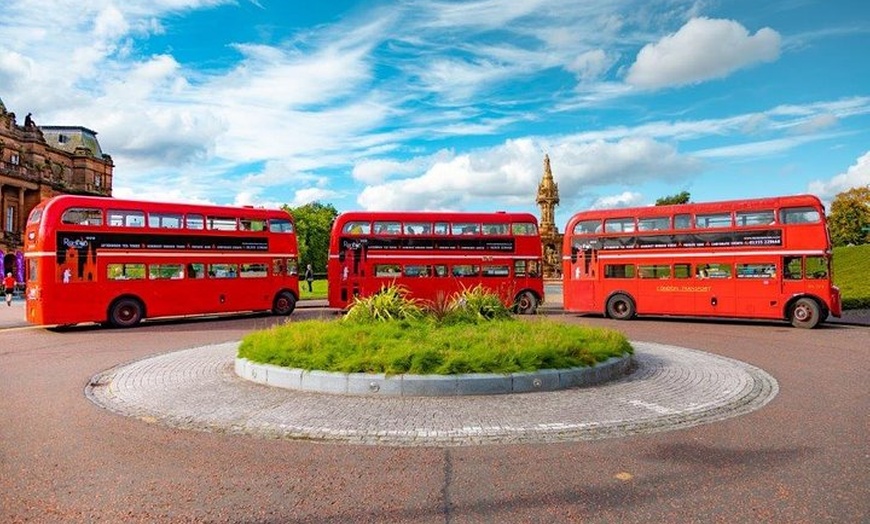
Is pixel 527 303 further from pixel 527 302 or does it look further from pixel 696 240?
Answer: pixel 696 240

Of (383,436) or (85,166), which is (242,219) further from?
(85,166)

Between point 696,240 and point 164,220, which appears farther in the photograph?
point 164,220

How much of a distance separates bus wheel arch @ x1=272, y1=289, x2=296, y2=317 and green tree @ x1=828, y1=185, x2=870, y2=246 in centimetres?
6902

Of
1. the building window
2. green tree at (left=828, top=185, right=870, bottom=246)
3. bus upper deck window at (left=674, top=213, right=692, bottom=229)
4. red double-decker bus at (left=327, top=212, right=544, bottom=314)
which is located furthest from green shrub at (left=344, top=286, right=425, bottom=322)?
green tree at (left=828, top=185, right=870, bottom=246)

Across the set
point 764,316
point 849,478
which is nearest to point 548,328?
point 849,478

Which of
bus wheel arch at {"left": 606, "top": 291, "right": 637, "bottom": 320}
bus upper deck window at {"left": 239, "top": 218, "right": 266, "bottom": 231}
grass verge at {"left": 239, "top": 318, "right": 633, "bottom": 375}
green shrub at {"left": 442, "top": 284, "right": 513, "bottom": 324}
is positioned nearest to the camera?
grass verge at {"left": 239, "top": 318, "right": 633, "bottom": 375}

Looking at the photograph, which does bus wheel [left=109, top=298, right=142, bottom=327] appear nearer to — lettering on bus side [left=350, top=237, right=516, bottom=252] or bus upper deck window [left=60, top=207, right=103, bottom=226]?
bus upper deck window [left=60, top=207, right=103, bottom=226]

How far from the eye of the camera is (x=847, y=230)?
2702 inches

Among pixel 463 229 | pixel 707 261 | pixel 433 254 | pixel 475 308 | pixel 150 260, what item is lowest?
pixel 475 308

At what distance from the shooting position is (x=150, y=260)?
773 inches

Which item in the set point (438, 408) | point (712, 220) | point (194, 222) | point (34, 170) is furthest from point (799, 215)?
point (34, 170)

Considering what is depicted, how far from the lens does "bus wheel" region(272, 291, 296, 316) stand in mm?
23297

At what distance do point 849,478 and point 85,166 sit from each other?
81377mm

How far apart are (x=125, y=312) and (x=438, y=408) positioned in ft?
51.9
